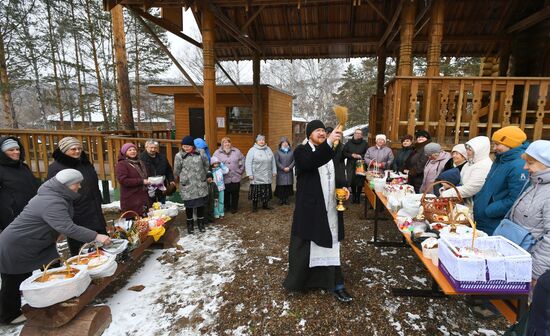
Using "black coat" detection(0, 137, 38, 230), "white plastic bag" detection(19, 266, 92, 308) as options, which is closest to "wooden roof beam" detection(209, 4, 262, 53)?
"black coat" detection(0, 137, 38, 230)

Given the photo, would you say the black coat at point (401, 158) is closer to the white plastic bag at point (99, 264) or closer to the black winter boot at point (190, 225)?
the black winter boot at point (190, 225)

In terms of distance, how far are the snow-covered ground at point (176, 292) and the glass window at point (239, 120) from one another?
828 cm

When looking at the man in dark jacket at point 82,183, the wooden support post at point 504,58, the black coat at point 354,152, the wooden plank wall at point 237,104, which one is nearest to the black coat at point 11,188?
the man in dark jacket at point 82,183

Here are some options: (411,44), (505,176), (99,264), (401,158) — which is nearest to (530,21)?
(411,44)

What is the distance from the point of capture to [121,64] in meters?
10.2

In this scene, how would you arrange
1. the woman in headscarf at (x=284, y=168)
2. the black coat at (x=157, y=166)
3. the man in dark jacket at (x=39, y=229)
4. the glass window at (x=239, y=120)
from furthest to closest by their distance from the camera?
the glass window at (x=239, y=120) < the woman in headscarf at (x=284, y=168) < the black coat at (x=157, y=166) < the man in dark jacket at (x=39, y=229)

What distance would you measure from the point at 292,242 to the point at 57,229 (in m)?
2.23

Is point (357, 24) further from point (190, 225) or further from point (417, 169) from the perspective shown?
point (190, 225)

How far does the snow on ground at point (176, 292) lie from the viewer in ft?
9.33

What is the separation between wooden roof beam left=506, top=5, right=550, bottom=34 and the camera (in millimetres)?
6484

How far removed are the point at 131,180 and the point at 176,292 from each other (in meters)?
1.82

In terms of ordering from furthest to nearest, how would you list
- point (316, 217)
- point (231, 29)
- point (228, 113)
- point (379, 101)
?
point (228, 113) < point (379, 101) < point (231, 29) < point (316, 217)

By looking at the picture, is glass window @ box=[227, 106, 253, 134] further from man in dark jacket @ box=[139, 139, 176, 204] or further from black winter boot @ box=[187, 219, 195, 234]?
black winter boot @ box=[187, 219, 195, 234]

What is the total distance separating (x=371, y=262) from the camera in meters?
4.05
